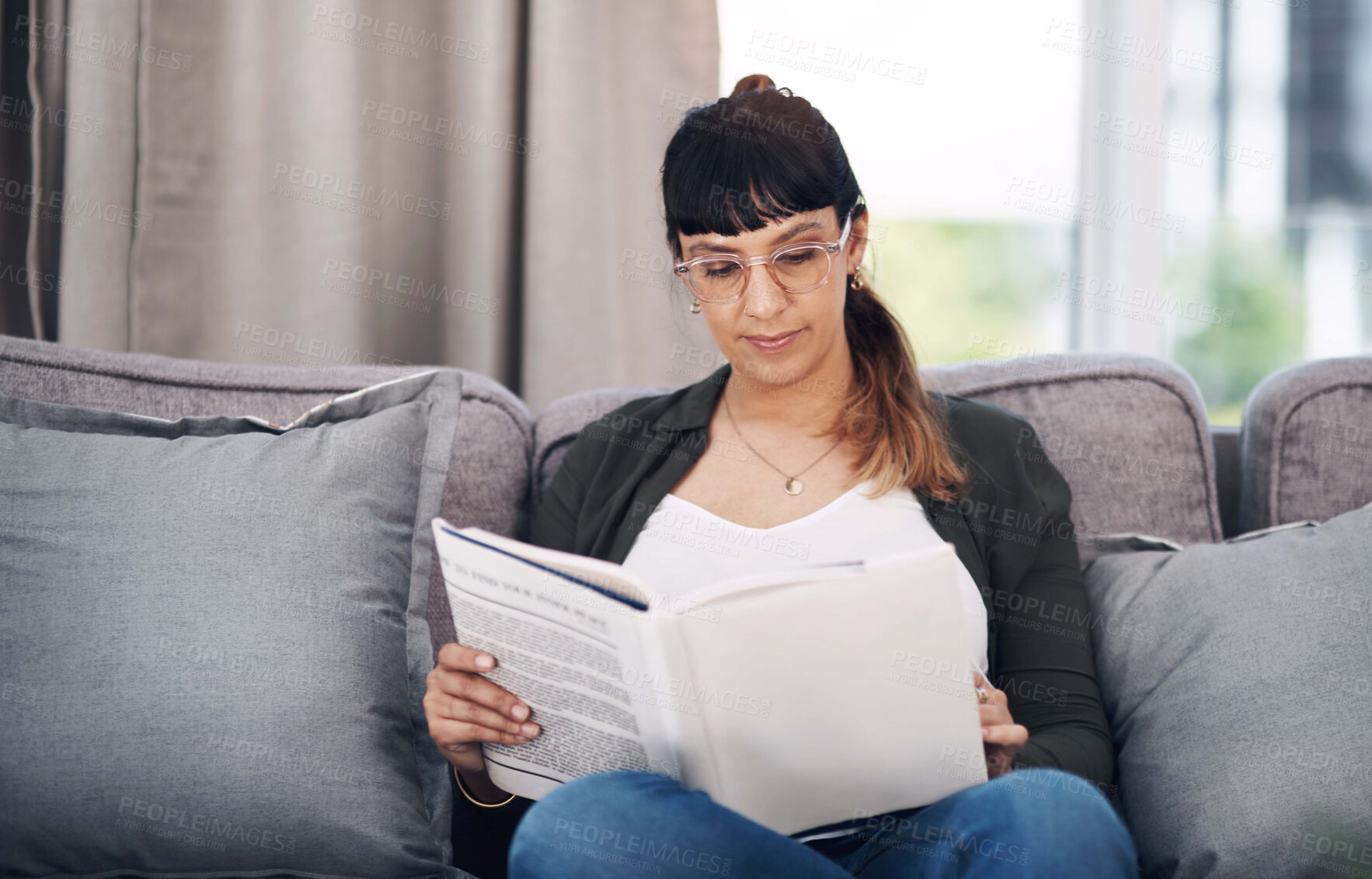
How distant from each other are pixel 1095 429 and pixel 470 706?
922mm

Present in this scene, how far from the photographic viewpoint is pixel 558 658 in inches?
32.5

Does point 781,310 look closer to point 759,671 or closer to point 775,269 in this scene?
point 775,269

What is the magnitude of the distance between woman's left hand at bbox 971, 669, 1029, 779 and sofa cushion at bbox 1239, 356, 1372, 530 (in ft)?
2.20

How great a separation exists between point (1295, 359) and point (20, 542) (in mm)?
2286

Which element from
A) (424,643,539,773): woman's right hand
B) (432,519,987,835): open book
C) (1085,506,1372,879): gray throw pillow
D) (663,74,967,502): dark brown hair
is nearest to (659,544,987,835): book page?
(432,519,987,835): open book

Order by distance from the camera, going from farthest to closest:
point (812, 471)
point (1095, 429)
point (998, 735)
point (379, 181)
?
point (379, 181)
point (1095, 429)
point (812, 471)
point (998, 735)

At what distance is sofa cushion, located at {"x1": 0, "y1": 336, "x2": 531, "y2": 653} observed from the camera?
1229 millimetres

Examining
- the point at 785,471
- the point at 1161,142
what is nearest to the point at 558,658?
the point at 785,471

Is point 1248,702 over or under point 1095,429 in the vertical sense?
under

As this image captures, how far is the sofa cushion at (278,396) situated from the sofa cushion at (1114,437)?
76 mm

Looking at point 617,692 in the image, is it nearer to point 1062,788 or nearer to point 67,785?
point 1062,788

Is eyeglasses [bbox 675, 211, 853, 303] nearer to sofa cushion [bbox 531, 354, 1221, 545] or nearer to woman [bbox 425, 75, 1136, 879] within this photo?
woman [bbox 425, 75, 1136, 879]

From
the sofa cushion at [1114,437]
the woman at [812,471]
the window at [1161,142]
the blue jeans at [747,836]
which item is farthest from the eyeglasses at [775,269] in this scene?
the window at [1161,142]

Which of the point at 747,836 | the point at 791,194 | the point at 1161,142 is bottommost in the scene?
the point at 747,836
